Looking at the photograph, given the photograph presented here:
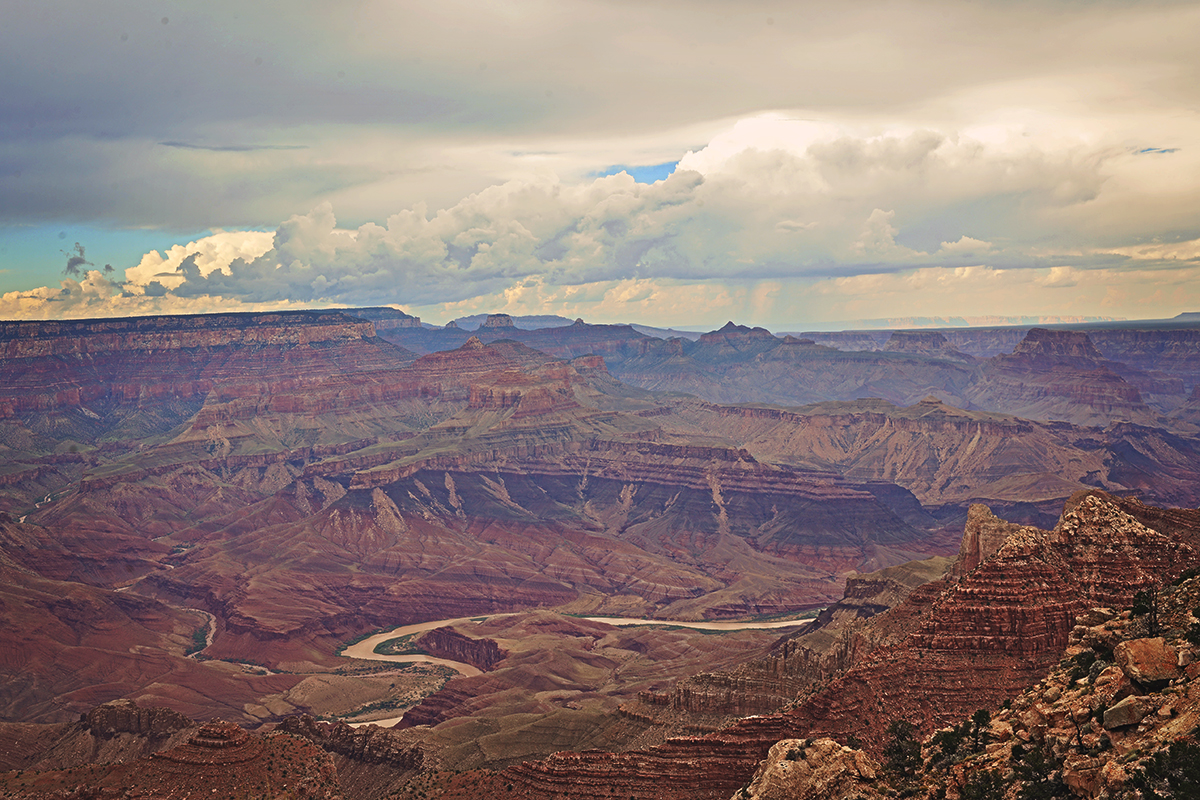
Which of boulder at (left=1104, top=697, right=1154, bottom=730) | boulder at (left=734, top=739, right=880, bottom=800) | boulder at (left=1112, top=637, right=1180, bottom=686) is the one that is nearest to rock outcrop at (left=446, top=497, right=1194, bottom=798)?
boulder at (left=734, top=739, right=880, bottom=800)

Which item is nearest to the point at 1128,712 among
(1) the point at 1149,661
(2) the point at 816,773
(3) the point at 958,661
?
(1) the point at 1149,661

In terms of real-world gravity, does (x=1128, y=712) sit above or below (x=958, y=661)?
above

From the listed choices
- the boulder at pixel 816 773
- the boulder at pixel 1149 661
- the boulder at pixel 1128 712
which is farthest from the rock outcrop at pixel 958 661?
the boulder at pixel 1128 712

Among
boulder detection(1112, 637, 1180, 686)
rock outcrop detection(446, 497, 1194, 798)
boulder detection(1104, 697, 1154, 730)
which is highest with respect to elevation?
boulder detection(1112, 637, 1180, 686)

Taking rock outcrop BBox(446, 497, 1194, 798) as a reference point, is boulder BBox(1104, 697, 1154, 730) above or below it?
above

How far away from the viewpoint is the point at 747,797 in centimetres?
5334

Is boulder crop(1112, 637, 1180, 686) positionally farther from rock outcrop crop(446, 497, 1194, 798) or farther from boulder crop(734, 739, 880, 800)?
rock outcrop crop(446, 497, 1194, 798)

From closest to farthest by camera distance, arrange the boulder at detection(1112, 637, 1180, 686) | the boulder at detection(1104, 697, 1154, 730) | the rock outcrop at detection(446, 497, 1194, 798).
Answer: the boulder at detection(1104, 697, 1154, 730), the boulder at detection(1112, 637, 1180, 686), the rock outcrop at detection(446, 497, 1194, 798)

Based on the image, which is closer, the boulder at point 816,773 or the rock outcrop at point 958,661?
the boulder at point 816,773

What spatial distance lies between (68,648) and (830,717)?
166m

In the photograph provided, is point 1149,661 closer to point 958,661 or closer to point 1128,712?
point 1128,712

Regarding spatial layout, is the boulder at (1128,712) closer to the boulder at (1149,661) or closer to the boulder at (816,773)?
the boulder at (1149,661)

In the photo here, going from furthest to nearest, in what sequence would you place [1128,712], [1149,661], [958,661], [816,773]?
[958,661] → [816,773] → [1149,661] → [1128,712]

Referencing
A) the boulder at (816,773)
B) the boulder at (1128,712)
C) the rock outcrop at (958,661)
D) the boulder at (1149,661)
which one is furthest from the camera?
the rock outcrop at (958,661)
